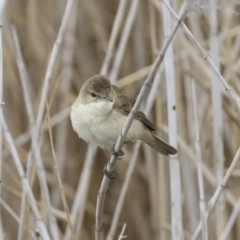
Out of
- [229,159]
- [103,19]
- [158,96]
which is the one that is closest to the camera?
[158,96]

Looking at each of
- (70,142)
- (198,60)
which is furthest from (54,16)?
(198,60)

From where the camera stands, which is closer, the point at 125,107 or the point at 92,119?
the point at 92,119

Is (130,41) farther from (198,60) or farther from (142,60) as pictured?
(198,60)

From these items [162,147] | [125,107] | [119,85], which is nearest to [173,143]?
[162,147]

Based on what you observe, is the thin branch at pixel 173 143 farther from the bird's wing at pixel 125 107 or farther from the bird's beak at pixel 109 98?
the bird's beak at pixel 109 98

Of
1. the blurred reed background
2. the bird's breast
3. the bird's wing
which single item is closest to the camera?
the bird's breast

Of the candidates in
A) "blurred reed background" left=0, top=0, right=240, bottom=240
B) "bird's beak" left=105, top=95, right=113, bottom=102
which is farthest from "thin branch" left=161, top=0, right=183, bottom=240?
"blurred reed background" left=0, top=0, right=240, bottom=240

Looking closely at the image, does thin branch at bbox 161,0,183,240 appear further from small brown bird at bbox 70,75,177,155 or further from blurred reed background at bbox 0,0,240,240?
blurred reed background at bbox 0,0,240,240

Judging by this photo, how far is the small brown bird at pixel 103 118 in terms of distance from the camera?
185 cm

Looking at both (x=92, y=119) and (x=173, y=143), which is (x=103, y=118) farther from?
(x=173, y=143)

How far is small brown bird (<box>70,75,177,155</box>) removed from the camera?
1.85 metres

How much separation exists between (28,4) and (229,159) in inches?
49.7

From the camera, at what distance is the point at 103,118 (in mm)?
Result: 1856

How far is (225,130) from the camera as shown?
2643 mm
